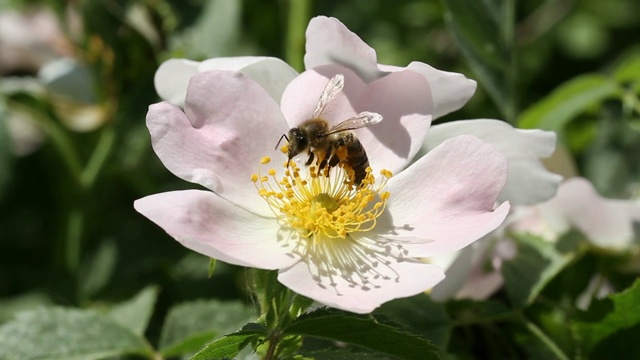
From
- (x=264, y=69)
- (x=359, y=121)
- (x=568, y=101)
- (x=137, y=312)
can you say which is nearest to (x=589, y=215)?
(x=568, y=101)

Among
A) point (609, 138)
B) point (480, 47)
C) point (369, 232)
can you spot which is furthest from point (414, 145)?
point (609, 138)

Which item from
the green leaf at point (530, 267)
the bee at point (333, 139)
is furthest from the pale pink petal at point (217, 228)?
the green leaf at point (530, 267)

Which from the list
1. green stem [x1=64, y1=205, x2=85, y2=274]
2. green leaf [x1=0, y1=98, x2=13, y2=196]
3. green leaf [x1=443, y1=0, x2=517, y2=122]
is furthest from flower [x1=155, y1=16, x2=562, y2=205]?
green stem [x1=64, y1=205, x2=85, y2=274]

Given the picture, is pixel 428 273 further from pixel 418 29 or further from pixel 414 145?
pixel 418 29

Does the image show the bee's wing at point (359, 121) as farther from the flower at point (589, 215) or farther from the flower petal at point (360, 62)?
the flower at point (589, 215)

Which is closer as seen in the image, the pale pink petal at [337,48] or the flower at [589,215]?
the pale pink petal at [337,48]

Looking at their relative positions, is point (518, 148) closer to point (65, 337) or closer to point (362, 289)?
point (362, 289)

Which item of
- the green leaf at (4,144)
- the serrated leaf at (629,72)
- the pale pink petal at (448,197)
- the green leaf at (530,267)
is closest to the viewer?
the pale pink petal at (448,197)
